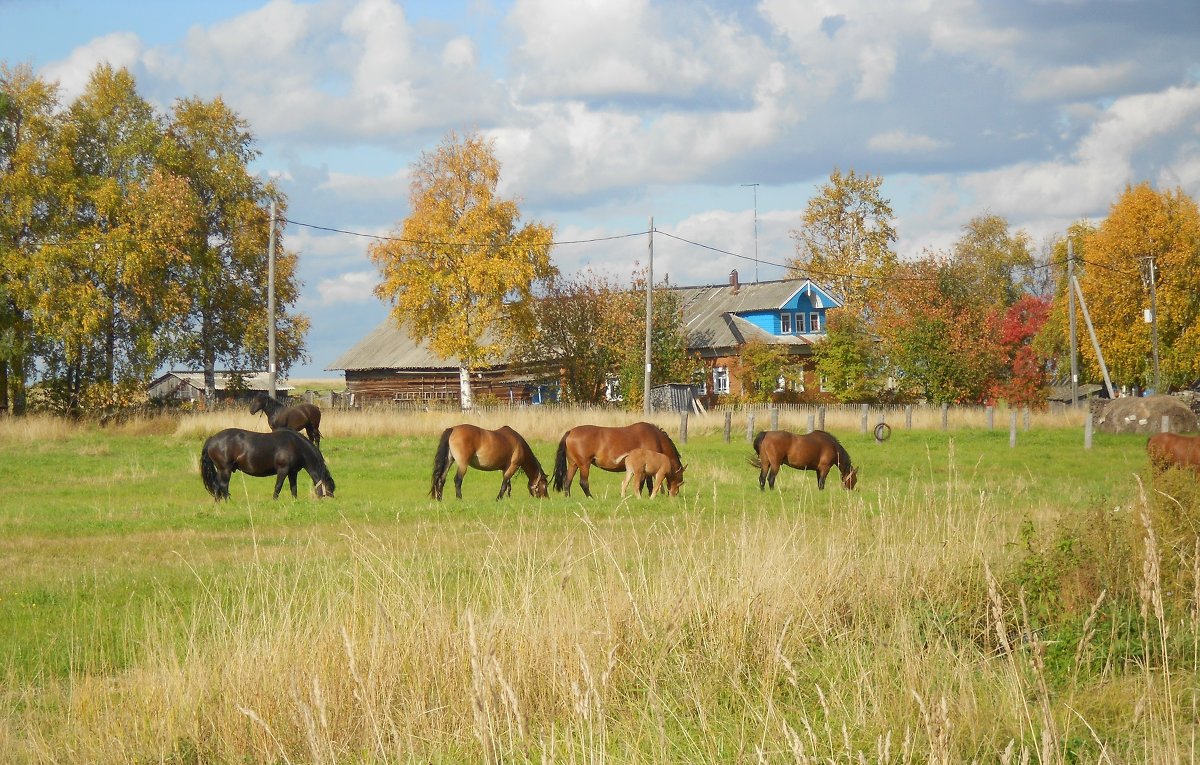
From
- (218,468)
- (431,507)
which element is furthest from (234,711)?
(218,468)

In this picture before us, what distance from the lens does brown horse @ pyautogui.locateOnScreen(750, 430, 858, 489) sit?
63.4ft

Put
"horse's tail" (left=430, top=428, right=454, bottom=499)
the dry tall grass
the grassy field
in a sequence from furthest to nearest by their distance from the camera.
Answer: "horse's tail" (left=430, top=428, right=454, bottom=499)
the dry tall grass
the grassy field

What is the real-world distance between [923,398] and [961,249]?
32665 millimetres

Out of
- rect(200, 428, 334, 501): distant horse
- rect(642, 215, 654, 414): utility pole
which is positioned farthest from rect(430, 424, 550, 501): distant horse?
rect(642, 215, 654, 414): utility pole

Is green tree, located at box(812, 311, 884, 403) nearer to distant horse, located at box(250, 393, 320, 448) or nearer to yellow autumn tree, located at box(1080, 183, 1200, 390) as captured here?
yellow autumn tree, located at box(1080, 183, 1200, 390)

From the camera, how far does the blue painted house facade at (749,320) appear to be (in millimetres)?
62406

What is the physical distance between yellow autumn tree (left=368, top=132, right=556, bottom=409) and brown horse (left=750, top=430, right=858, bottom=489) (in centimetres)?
3344

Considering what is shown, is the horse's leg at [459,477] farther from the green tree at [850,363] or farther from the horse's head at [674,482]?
the green tree at [850,363]

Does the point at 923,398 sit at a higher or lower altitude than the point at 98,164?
lower

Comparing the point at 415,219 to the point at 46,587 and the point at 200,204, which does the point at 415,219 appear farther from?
the point at 46,587

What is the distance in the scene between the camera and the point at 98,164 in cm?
4422

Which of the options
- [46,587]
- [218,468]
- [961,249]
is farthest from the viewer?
[961,249]

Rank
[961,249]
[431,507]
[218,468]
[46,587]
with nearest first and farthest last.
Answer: [46,587], [431,507], [218,468], [961,249]

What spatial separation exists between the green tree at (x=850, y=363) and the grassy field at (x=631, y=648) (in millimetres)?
40641
